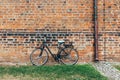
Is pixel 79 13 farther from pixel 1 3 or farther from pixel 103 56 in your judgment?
pixel 1 3

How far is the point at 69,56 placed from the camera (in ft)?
40.7

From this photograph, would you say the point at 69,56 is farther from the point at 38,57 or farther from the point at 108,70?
the point at 108,70

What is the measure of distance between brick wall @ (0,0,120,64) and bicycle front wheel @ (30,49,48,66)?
222 mm

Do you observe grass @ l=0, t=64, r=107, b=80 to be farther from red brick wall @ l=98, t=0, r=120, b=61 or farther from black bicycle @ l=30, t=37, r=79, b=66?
red brick wall @ l=98, t=0, r=120, b=61

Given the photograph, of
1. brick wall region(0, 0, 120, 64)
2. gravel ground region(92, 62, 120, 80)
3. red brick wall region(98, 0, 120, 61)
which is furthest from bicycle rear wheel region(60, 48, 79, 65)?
red brick wall region(98, 0, 120, 61)

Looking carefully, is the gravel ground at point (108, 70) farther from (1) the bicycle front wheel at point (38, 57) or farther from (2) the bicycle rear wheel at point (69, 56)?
(1) the bicycle front wheel at point (38, 57)

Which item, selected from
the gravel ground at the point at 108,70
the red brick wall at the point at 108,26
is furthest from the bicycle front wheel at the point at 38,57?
the red brick wall at the point at 108,26

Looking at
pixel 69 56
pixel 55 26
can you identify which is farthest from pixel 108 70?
pixel 55 26

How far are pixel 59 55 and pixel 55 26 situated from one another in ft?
3.33

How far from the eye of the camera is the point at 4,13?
1227cm

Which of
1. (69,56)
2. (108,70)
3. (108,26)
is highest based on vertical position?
(108,26)

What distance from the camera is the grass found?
33.6 ft

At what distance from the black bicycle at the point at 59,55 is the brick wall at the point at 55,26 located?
208 mm

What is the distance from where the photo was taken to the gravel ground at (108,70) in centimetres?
1042
